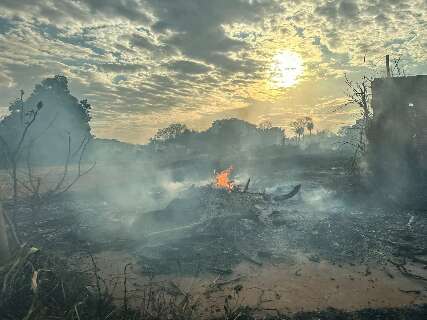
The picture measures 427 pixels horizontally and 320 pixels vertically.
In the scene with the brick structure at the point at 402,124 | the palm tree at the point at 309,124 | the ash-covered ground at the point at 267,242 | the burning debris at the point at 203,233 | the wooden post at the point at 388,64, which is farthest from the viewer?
the palm tree at the point at 309,124

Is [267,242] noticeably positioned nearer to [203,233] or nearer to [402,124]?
[203,233]

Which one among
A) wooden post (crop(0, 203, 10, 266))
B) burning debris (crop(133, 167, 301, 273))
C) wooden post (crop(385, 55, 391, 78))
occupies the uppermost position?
wooden post (crop(385, 55, 391, 78))

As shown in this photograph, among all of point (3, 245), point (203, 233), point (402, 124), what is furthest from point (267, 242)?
point (402, 124)

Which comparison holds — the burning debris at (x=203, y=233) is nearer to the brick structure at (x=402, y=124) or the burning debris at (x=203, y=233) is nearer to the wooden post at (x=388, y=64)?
the brick structure at (x=402, y=124)

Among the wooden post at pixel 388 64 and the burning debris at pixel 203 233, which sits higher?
the wooden post at pixel 388 64

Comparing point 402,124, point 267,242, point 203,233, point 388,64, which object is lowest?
point 267,242

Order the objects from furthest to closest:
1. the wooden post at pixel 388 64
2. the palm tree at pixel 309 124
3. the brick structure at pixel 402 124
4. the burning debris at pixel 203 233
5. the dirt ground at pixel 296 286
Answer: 1. the palm tree at pixel 309 124
2. the wooden post at pixel 388 64
3. the brick structure at pixel 402 124
4. the burning debris at pixel 203 233
5. the dirt ground at pixel 296 286

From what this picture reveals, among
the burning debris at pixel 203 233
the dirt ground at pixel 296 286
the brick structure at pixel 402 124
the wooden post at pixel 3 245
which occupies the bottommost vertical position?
the dirt ground at pixel 296 286

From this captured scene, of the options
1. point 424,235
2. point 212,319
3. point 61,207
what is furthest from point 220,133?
point 212,319

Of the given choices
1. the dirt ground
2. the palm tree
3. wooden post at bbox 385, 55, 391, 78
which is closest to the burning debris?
the dirt ground

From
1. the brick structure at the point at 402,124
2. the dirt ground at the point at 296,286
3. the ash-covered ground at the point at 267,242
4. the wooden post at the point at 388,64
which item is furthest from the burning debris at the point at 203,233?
the wooden post at the point at 388,64

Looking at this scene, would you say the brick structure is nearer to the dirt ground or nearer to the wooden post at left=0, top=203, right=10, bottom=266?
the dirt ground

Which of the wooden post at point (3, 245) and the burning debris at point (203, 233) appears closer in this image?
the wooden post at point (3, 245)

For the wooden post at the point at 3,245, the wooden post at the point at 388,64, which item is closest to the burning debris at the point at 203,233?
the wooden post at the point at 3,245
